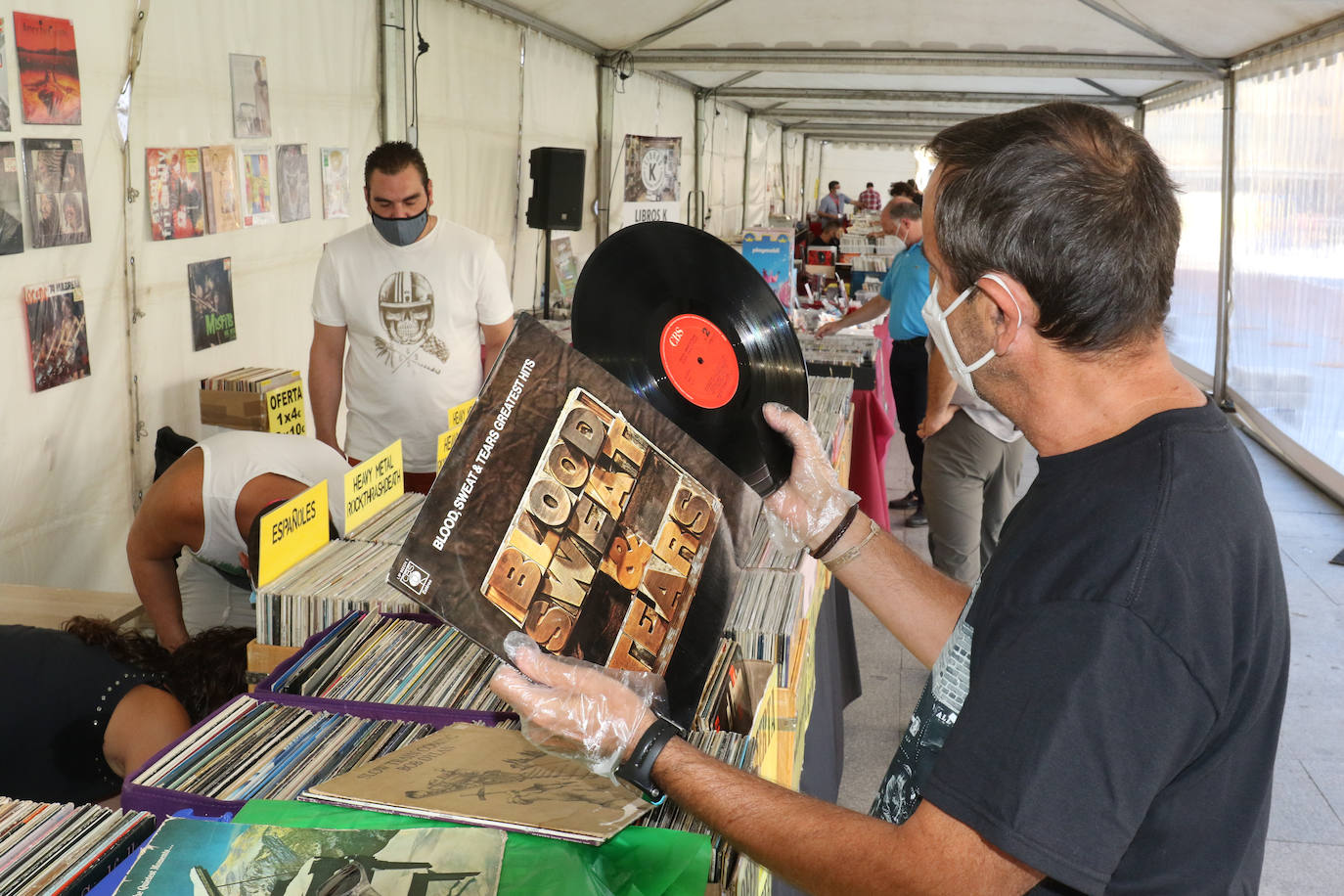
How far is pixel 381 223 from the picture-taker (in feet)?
11.6

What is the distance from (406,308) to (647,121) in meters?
8.36

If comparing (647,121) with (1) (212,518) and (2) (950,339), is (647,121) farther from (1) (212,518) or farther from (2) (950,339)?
(2) (950,339)

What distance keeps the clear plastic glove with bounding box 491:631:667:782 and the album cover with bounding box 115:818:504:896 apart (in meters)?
0.13

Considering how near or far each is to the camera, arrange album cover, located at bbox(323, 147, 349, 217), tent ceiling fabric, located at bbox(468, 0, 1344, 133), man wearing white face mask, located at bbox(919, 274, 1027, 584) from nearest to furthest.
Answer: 1. man wearing white face mask, located at bbox(919, 274, 1027, 584)
2. album cover, located at bbox(323, 147, 349, 217)
3. tent ceiling fabric, located at bbox(468, 0, 1344, 133)

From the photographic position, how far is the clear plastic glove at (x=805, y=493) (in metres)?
1.56

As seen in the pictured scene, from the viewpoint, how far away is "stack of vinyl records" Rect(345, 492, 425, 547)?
1.80m

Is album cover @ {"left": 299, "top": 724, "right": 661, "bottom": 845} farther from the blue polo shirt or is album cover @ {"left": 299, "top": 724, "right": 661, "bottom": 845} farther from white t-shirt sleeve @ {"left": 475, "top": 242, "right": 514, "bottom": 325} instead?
the blue polo shirt

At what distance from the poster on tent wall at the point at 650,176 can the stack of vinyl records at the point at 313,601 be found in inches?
326

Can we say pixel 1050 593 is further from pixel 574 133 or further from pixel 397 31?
pixel 574 133

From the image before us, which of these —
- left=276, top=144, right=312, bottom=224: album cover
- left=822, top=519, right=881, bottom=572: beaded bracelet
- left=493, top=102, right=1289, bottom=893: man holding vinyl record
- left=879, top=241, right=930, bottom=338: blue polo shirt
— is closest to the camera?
left=493, top=102, right=1289, bottom=893: man holding vinyl record

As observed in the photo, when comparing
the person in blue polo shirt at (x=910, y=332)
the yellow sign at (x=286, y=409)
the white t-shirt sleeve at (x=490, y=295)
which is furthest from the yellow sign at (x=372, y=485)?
the person in blue polo shirt at (x=910, y=332)

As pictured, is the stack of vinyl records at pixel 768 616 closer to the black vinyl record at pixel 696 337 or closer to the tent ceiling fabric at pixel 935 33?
the black vinyl record at pixel 696 337

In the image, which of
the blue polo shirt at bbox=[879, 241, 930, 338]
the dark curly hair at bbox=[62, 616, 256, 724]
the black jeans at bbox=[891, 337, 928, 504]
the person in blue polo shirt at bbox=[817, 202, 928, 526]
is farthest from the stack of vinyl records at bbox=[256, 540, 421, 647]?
the black jeans at bbox=[891, 337, 928, 504]

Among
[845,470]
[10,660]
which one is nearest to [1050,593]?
[10,660]
